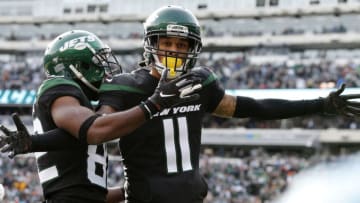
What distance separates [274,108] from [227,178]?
1672cm

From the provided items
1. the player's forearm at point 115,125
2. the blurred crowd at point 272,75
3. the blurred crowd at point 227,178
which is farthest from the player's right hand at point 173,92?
the blurred crowd at point 272,75

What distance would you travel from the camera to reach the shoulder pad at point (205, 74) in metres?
4.14

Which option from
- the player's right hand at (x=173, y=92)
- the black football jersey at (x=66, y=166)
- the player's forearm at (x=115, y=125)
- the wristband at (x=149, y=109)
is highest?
the player's right hand at (x=173, y=92)

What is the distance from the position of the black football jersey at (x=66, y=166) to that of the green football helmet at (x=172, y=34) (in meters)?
0.44

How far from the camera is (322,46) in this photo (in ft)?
113

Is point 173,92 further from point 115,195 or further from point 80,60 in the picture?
point 115,195

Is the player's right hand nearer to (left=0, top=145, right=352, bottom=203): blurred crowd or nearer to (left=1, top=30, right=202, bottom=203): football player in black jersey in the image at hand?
(left=1, top=30, right=202, bottom=203): football player in black jersey

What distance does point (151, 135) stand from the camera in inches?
157

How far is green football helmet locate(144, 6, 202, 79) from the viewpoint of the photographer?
12.9 ft

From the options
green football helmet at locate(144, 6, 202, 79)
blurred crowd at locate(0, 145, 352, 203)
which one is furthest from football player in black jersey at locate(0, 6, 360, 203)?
blurred crowd at locate(0, 145, 352, 203)

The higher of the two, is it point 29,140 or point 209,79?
point 209,79

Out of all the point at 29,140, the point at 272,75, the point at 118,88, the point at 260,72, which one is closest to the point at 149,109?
the point at 118,88

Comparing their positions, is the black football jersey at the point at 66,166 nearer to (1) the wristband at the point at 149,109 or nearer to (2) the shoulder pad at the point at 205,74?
(1) the wristband at the point at 149,109

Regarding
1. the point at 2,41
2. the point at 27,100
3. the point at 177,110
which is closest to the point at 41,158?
the point at 177,110
